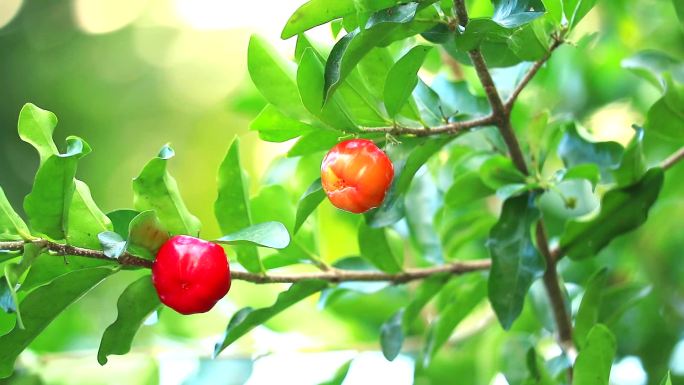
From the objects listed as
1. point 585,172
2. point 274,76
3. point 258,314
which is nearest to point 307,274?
point 258,314

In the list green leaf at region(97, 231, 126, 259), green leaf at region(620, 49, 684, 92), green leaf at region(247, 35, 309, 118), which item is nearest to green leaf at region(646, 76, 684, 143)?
green leaf at region(620, 49, 684, 92)

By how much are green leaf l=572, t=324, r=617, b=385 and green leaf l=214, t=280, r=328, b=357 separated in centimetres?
42

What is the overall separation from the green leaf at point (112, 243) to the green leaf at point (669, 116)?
88 cm

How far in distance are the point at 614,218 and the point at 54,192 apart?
2.85 ft

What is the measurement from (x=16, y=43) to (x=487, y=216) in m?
5.20

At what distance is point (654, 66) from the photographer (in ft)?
5.04

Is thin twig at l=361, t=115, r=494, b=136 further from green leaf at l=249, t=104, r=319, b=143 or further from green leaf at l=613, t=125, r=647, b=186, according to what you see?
green leaf at l=613, t=125, r=647, b=186

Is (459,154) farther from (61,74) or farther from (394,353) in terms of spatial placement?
(61,74)

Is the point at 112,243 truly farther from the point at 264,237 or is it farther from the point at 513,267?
the point at 513,267

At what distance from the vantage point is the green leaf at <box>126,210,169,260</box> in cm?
107

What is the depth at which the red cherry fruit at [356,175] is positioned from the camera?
3.60 feet

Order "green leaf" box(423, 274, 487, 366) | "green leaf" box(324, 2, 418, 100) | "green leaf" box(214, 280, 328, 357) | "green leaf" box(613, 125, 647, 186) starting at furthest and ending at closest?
"green leaf" box(423, 274, 487, 366)
"green leaf" box(613, 125, 647, 186)
"green leaf" box(214, 280, 328, 357)
"green leaf" box(324, 2, 418, 100)

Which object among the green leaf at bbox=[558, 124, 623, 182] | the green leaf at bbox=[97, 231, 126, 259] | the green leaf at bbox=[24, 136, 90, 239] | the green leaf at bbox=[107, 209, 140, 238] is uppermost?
the green leaf at bbox=[24, 136, 90, 239]

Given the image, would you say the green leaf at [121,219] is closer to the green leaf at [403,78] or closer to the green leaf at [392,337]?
the green leaf at [403,78]
